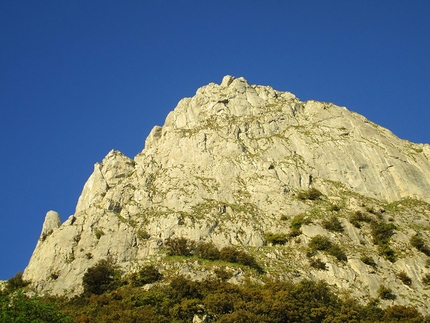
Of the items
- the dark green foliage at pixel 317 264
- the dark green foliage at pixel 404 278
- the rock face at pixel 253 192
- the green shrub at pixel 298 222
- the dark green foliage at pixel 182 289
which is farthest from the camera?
the green shrub at pixel 298 222

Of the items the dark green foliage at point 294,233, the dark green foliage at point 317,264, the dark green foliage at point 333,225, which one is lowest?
the dark green foliage at point 317,264

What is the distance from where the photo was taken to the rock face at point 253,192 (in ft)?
258

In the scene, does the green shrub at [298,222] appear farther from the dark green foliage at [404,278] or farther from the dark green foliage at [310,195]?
the dark green foliage at [404,278]

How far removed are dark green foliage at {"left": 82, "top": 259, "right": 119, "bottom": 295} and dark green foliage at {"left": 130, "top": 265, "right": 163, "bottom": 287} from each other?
3095 mm

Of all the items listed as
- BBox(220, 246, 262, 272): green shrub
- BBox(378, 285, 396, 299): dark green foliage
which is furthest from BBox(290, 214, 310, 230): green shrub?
BBox(378, 285, 396, 299): dark green foliage

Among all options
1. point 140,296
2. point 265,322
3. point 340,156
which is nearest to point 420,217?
point 340,156

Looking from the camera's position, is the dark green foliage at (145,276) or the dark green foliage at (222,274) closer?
the dark green foliage at (145,276)

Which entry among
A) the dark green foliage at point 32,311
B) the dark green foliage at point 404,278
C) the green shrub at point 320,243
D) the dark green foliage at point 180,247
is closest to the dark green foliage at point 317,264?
the green shrub at point 320,243

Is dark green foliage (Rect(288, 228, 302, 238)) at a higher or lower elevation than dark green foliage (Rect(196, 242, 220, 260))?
higher

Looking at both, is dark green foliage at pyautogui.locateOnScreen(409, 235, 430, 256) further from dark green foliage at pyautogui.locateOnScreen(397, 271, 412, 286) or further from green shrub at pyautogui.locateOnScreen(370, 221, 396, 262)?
dark green foliage at pyautogui.locateOnScreen(397, 271, 412, 286)

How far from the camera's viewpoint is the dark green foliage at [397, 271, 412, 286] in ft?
243

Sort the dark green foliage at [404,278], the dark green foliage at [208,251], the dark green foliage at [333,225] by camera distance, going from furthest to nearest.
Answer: the dark green foliage at [333,225]
the dark green foliage at [208,251]
the dark green foliage at [404,278]

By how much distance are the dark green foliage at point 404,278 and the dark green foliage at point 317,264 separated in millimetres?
11134

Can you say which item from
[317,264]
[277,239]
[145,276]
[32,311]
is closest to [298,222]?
[277,239]
